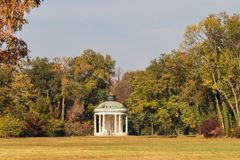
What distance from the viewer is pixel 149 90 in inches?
3455

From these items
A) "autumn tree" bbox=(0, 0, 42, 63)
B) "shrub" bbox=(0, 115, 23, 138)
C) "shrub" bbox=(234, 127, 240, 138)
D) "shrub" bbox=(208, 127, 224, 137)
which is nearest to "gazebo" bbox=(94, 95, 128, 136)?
"shrub" bbox=(0, 115, 23, 138)

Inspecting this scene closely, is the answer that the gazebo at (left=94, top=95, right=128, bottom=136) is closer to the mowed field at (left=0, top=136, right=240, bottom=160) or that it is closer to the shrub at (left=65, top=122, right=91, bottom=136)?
the shrub at (left=65, top=122, right=91, bottom=136)

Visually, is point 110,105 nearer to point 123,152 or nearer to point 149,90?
point 149,90

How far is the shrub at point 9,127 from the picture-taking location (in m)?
85.2

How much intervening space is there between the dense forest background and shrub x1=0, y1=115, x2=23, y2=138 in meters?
0.10

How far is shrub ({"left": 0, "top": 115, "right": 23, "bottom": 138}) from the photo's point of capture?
85.2 meters

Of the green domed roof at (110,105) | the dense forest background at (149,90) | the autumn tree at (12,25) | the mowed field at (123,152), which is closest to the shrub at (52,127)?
the dense forest background at (149,90)

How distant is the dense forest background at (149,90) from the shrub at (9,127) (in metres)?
0.10

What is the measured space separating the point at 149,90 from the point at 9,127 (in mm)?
21674

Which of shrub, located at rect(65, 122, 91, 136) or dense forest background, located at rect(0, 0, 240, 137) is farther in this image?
shrub, located at rect(65, 122, 91, 136)

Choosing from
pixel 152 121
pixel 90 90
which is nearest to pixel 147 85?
pixel 152 121

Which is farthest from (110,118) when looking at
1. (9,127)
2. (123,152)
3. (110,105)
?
(123,152)

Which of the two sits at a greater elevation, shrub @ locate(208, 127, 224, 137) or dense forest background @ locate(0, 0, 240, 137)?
dense forest background @ locate(0, 0, 240, 137)

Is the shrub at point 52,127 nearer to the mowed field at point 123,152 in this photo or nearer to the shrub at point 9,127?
the shrub at point 9,127
